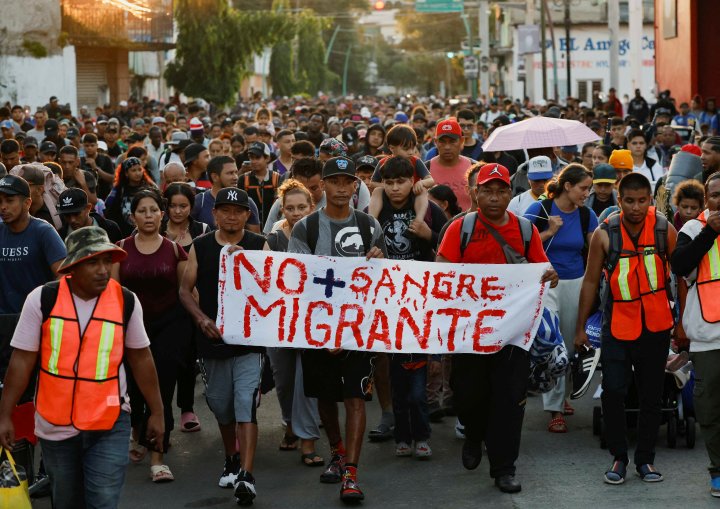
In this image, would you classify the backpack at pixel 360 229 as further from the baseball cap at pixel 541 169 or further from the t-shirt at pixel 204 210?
the t-shirt at pixel 204 210

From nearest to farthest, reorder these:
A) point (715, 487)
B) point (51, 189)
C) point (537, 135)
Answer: point (715, 487), point (51, 189), point (537, 135)

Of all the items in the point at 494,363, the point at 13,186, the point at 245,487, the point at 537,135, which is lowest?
the point at 245,487

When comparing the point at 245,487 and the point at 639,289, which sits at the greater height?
the point at 639,289

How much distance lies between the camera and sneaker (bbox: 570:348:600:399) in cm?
876

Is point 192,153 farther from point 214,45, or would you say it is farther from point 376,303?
point 214,45

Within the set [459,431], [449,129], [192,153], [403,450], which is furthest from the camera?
[192,153]

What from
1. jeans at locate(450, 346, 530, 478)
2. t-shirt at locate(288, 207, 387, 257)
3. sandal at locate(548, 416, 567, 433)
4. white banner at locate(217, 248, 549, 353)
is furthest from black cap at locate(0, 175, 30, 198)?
sandal at locate(548, 416, 567, 433)

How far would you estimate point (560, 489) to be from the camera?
7613mm

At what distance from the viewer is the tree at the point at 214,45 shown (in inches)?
1950

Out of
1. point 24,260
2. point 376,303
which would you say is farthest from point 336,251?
point 24,260

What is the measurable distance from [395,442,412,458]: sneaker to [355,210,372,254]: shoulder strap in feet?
4.67

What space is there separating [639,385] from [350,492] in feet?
6.07

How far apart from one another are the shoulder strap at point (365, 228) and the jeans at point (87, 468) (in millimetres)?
2528

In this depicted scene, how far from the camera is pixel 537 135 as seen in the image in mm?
12391
